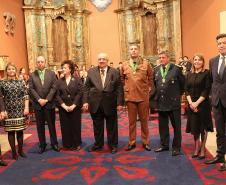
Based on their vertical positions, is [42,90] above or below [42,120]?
above

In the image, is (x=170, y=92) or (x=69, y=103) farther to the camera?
(x=69, y=103)

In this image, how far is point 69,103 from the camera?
5.20 metres

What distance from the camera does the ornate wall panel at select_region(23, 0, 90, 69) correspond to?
1140 centimetres

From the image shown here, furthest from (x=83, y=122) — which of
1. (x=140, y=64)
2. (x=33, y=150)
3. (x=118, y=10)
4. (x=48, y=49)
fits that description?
(x=118, y=10)

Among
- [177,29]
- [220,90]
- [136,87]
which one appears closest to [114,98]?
[136,87]

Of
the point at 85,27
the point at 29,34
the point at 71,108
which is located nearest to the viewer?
the point at 71,108

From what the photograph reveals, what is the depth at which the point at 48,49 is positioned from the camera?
1198 centimetres

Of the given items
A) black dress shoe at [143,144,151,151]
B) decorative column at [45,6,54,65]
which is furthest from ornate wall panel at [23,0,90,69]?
black dress shoe at [143,144,151,151]

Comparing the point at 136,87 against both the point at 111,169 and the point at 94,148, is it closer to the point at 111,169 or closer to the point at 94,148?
the point at 94,148

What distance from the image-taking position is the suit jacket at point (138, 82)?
16.0 feet

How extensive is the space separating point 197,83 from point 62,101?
6.98ft

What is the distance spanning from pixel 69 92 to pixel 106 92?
638 mm

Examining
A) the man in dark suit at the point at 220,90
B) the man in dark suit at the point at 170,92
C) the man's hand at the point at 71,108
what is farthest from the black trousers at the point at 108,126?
the man in dark suit at the point at 220,90

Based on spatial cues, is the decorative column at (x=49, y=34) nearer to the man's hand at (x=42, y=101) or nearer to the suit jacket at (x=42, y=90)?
the suit jacket at (x=42, y=90)
